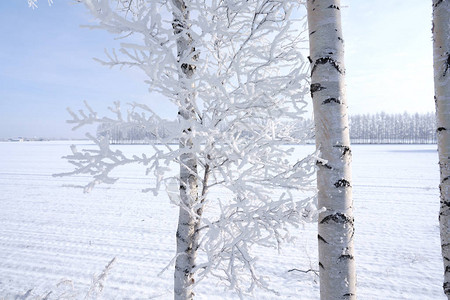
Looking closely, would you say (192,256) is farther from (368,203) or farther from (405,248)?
(368,203)

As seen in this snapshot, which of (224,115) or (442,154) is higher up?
(224,115)

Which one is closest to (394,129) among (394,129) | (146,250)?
(394,129)

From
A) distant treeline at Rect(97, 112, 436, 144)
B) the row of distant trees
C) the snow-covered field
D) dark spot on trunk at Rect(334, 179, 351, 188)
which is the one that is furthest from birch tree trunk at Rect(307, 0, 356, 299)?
the row of distant trees

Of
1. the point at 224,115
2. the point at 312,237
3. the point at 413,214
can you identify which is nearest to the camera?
the point at 224,115

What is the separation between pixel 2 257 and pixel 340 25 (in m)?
8.26

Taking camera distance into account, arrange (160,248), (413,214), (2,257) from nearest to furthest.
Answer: (2,257) < (160,248) < (413,214)

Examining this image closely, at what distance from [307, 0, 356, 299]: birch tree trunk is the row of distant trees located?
339 feet

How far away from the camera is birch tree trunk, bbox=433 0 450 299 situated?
1.40 metres

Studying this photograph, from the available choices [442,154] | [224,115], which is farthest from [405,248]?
[224,115]

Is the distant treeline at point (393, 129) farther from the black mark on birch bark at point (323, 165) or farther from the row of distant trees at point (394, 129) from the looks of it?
the black mark on birch bark at point (323, 165)

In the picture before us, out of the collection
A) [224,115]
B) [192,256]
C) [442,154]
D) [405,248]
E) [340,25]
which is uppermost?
[340,25]

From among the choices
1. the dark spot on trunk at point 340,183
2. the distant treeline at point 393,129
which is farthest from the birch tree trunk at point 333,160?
the distant treeline at point 393,129

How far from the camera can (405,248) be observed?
242 inches

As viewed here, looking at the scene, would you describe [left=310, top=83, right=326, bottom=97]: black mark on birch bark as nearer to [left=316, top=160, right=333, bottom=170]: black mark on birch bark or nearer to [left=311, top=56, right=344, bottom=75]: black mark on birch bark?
[left=311, top=56, right=344, bottom=75]: black mark on birch bark
